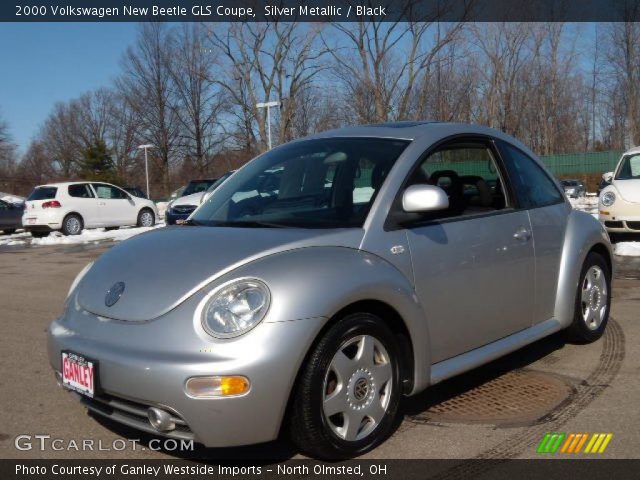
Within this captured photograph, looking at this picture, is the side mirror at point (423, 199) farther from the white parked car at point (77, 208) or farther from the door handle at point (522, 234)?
the white parked car at point (77, 208)

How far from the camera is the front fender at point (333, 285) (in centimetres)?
292

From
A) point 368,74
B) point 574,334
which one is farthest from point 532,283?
point 368,74

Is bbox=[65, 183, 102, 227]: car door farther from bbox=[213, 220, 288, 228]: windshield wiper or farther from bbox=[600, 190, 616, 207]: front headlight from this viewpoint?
bbox=[213, 220, 288, 228]: windshield wiper

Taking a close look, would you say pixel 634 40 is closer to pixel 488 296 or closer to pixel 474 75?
pixel 474 75

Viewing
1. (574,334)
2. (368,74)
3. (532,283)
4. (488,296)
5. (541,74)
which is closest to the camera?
(488,296)

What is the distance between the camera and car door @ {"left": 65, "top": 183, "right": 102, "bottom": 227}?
19.7m

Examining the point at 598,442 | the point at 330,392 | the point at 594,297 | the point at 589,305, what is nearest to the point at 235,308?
the point at 330,392

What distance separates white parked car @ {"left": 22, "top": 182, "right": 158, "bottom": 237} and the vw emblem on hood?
17.1 meters

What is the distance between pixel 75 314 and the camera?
3379 mm

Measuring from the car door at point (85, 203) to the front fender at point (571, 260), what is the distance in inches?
675

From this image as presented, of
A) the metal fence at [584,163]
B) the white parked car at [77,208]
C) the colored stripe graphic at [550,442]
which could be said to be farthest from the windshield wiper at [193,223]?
the metal fence at [584,163]

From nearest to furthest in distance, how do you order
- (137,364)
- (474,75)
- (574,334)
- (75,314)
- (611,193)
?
(137,364) → (75,314) → (574,334) → (611,193) → (474,75)

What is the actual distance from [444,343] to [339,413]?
0.80m

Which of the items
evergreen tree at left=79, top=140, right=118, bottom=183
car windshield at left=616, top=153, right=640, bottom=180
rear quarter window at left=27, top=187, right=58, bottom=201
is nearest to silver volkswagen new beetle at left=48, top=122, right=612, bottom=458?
car windshield at left=616, top=153, right=640, bottom=180
